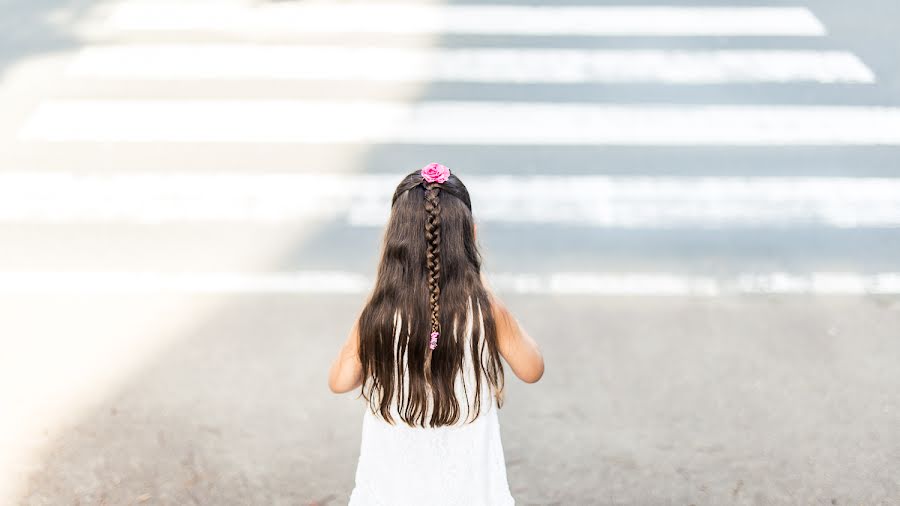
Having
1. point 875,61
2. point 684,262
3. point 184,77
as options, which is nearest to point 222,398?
point 684,262

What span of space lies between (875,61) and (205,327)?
540 cm

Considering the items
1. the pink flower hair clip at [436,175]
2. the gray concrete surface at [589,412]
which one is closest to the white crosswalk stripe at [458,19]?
the gray concrete surface at [589,412]

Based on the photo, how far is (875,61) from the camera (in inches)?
284

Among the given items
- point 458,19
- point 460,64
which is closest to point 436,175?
point 460,64

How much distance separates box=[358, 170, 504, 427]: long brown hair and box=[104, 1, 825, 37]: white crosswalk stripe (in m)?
5.33

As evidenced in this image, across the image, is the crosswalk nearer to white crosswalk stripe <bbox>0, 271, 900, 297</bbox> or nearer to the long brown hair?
white crosswalk stripe <bbox>0, 271, 900, 297</bbox>

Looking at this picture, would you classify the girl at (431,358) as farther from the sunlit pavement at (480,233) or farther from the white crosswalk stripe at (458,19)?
the white crosswalk stripe at (458,19)

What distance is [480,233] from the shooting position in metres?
5.52

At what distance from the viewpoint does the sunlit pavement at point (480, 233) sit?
13.6 ft

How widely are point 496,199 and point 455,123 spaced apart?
94cm

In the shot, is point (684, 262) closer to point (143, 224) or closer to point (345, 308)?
point (345, 308)

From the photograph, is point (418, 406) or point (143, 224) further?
point (143, 224)

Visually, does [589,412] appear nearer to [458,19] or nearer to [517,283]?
[517,283]

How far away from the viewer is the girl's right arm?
274 centimetres
